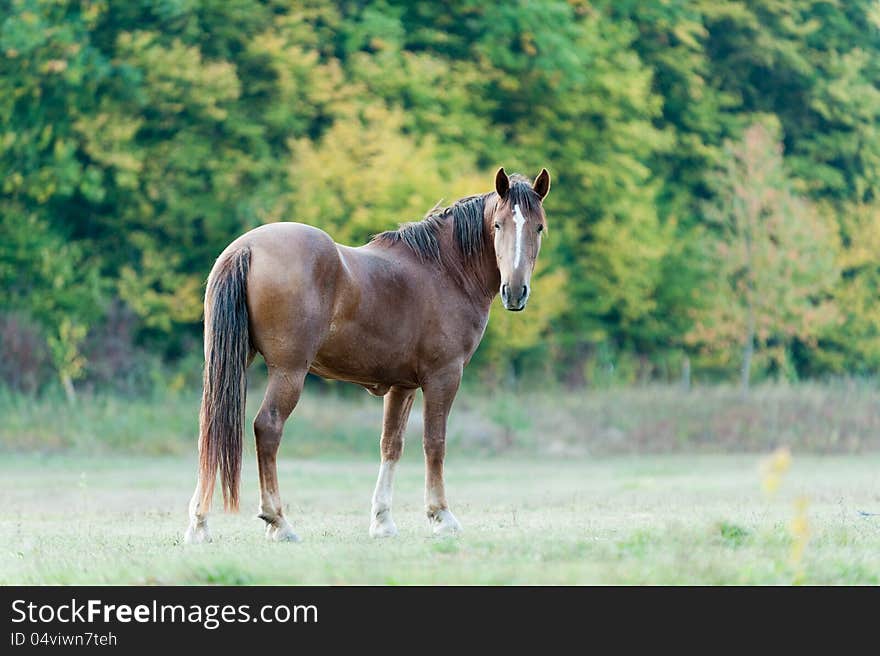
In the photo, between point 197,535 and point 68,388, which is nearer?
point 197,535

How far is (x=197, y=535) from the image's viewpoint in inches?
432

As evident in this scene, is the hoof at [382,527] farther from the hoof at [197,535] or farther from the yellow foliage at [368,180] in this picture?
the yellow foliage at [368,180]

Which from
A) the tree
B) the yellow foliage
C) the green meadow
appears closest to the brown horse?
the green meadow

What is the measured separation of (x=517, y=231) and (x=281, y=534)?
2.92 meters

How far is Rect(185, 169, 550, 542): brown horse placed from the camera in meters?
10.9

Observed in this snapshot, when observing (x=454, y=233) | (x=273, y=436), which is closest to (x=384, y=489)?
→ (x=273, y=436)

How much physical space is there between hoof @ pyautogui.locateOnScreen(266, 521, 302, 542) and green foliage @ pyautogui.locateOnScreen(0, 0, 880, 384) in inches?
797

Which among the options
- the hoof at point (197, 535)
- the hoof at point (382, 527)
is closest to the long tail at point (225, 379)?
the hoof at point (197, 535)

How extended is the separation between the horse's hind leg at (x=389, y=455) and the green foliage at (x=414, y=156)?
18.9m

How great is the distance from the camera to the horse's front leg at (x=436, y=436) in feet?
39.1

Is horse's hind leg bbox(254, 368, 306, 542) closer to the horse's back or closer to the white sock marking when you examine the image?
the horse's back

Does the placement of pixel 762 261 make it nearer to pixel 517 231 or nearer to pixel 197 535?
pixel 517 231

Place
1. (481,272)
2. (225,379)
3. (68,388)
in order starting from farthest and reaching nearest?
1. (68,388)
2. (481,272)
3. (225,379)
